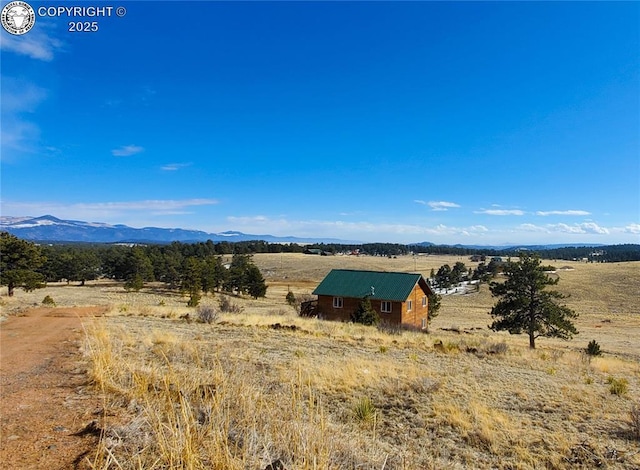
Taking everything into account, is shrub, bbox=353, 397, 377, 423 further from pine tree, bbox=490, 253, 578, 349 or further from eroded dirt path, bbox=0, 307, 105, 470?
pine tree, bbox=490, 253, 578, 349

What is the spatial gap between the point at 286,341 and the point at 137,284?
45359 millimetres

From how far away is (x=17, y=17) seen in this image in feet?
34.3

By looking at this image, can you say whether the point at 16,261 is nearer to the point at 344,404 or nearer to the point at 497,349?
the point at 344,404

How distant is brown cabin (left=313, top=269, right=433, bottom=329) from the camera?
32.2 meters

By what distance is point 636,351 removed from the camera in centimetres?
3164

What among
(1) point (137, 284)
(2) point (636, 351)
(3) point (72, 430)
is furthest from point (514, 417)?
(1) point (137, 284)

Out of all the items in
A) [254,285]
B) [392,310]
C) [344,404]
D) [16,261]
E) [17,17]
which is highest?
[17,17]

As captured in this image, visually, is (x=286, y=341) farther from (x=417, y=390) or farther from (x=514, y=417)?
(x=514, y=417)

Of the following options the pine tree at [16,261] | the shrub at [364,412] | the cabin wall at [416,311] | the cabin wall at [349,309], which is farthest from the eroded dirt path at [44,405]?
the pine tree at [16,261]

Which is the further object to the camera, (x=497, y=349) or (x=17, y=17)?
(x=497, y=349)

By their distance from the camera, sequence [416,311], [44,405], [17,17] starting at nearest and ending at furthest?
1. [44,405]
2. [17,17]
3. [416,311]

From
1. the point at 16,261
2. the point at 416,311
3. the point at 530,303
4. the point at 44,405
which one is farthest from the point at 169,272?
the point at 44,405

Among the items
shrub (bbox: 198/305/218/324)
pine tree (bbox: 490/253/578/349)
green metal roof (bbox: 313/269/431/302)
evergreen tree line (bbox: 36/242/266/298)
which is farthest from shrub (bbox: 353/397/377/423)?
evergreen tree line (bbox: 36/242/266/298)

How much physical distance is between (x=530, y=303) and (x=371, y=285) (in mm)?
12709
